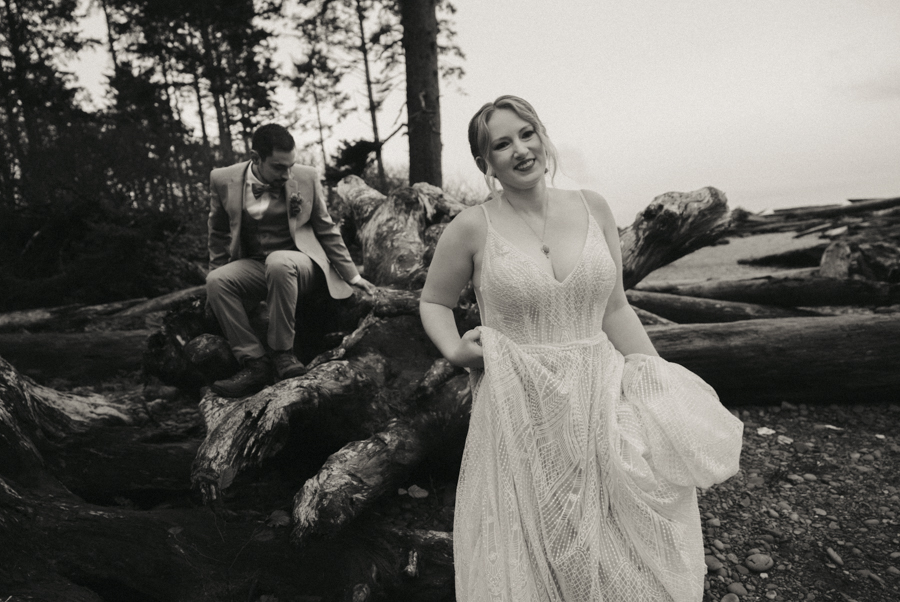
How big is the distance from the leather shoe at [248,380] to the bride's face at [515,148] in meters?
2.47

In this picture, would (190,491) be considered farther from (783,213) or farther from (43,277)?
(783,213)

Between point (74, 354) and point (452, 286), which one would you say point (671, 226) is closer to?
point (452, 286)

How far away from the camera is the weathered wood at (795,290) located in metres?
6.61

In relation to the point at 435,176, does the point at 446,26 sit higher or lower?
higher

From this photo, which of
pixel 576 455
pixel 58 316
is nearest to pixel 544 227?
Result: pixel 576 455

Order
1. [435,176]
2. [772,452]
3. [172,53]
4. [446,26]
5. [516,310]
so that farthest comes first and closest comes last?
[172,53] → [446,26] → [435,176] → [772,452] → [516,310]

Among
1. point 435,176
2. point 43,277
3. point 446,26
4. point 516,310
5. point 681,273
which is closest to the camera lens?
point 516,310

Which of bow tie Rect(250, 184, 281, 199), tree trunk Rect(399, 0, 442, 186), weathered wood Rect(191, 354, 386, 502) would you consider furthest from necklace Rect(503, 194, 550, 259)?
tree trunk Rect(399, 0, 442, 186)

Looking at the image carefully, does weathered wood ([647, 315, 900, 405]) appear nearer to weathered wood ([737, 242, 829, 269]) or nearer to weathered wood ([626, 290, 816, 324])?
weathered wood ([626, 290, 816, 324])

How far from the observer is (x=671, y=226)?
16.8ft

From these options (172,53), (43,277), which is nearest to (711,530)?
(43,277)

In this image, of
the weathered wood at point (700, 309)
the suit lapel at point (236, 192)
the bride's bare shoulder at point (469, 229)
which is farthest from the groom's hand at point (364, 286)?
the weathered wood at point (700, 309)

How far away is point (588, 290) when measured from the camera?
2.45m

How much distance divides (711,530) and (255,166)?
150 inches
